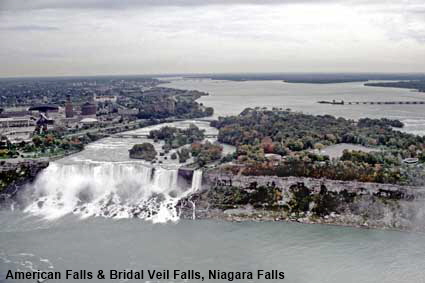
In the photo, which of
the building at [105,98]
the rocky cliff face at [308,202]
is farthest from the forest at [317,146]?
the building at [105,98]

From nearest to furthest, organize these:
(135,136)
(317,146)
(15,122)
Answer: (317,146) → (135,136) → (15,122)

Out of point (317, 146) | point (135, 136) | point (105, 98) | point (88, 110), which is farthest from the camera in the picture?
point (105, 98)

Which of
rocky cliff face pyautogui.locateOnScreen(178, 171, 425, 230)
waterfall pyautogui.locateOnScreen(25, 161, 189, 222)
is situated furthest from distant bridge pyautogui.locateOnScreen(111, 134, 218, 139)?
rocky cliff face pyautogui.locateOnScreen(178, 171, 425, 230)

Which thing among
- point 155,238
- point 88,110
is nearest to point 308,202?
point 155,238

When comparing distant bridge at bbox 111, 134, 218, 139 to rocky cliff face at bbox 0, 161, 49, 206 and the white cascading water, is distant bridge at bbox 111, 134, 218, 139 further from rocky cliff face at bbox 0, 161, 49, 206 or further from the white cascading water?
rocky cliff face at bbox 0, 161, 49, 206

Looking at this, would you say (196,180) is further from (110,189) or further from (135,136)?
(135,136)

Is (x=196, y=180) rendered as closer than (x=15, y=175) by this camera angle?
Yes

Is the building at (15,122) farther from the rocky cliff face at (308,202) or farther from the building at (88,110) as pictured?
the rocky cliff face at (308,202)
